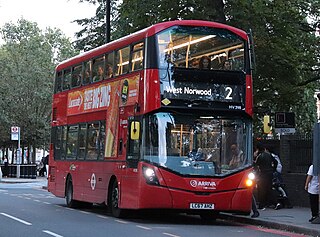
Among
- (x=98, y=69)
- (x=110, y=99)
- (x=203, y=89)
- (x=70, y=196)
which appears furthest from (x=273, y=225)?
(x=70, y=196)

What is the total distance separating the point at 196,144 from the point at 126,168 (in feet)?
6.52

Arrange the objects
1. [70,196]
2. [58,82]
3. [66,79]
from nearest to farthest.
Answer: [70,196] → [66,79] → [58,82]

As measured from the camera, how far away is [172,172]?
16.1 meters

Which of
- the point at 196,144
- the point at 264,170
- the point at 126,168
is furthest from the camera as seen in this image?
the point at 264,170

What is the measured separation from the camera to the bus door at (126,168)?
54.5ft

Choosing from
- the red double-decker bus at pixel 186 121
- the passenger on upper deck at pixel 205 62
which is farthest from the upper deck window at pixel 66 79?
the passenger on upper deck at pixel 205 62

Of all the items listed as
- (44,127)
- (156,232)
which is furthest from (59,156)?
(44,127)

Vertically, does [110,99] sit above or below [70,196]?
above

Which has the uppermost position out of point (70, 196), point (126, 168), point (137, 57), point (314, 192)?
point (137, 57)

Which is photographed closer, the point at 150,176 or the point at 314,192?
the point at 150,176

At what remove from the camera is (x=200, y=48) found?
55.0ft

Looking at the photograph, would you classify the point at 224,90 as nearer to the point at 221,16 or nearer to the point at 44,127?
the point at 221,16

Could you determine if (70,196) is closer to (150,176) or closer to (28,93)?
(150,176)

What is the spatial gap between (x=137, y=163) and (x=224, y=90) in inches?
108
